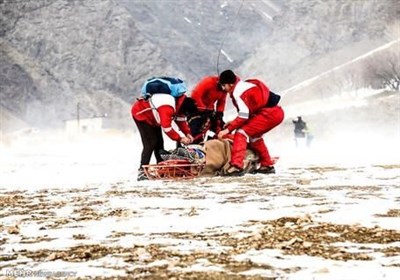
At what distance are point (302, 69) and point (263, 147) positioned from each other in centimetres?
10137

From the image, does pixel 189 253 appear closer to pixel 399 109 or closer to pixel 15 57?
pixel 399 109

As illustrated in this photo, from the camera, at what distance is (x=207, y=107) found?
12.3 meters

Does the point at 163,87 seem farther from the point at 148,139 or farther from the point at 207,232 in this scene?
the point at 207,232

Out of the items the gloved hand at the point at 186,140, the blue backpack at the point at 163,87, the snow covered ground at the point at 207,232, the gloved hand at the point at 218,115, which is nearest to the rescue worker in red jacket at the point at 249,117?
the gloved hand at the point at 186,140

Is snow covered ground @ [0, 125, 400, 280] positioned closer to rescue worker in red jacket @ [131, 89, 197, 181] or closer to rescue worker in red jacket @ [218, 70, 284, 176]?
rescue worker in red jacket @ [218, 70, 284, 176]

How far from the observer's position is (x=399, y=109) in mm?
58031

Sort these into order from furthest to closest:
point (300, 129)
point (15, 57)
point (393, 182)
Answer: point (15, 57), point (300, 129), point (393, 182)

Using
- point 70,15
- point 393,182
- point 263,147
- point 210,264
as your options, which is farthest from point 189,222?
point 70,15

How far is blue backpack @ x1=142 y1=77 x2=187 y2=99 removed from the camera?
1119cm

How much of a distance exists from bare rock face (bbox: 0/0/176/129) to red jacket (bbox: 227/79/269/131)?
91023 mm

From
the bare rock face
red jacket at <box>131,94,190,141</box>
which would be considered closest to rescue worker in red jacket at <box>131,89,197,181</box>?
red jacket at <box>131,94,190,141</box>

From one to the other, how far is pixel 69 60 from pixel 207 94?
10444 centimetres

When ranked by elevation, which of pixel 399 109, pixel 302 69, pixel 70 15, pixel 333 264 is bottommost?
pixel 333 264

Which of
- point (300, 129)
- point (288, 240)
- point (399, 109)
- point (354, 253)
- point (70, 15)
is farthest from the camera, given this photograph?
point (70, 15)
